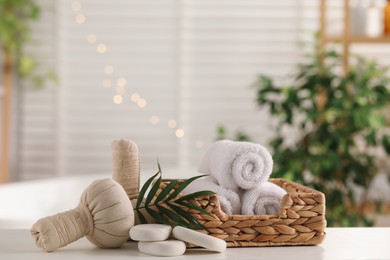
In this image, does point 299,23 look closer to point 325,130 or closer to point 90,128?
point 325,130

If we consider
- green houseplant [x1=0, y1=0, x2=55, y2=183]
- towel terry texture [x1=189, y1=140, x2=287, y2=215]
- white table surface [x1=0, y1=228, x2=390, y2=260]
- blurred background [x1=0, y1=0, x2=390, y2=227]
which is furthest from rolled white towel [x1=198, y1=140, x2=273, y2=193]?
green houseplant [x1=0, y1=0, x2=55, y2=183]

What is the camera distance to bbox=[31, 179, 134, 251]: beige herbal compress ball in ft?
3.42

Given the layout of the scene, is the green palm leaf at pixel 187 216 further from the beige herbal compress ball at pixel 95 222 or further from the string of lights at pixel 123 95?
the string of lights at pixel 123 95

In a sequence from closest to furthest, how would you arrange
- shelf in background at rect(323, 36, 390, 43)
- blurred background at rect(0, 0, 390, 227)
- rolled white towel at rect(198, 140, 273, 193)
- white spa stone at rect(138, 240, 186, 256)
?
1. white spa stone at rect(138, 240, 186, 256)
2. rolled white towel at rect(198, 140, 273, 193)
3. shelf in background at rect(323, 36, 390, 43)
4. blurred background at rect(0, 0, 390, 227)

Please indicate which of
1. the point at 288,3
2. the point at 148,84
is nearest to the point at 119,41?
the point at 148,84

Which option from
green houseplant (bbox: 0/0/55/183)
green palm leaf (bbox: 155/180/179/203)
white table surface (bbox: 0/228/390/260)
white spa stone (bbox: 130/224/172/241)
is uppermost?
green houseplant (bbox: 0/0/55/183)

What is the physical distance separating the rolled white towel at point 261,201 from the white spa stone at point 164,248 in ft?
0.44

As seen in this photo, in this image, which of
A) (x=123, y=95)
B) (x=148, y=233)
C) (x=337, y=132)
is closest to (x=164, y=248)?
(x=148, y=233)

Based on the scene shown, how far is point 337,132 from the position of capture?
129 inches

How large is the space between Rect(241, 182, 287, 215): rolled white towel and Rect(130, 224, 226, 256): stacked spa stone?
0.31 ft

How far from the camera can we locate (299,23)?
402 centimetres

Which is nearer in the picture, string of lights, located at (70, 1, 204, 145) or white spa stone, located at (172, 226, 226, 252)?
white spa stone, located at (172, 226, 226, 252)

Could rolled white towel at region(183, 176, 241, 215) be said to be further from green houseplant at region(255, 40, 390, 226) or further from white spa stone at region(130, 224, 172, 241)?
green houseplant at region(255, 40, 390, 226)

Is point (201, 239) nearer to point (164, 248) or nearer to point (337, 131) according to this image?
point (164, 248)
